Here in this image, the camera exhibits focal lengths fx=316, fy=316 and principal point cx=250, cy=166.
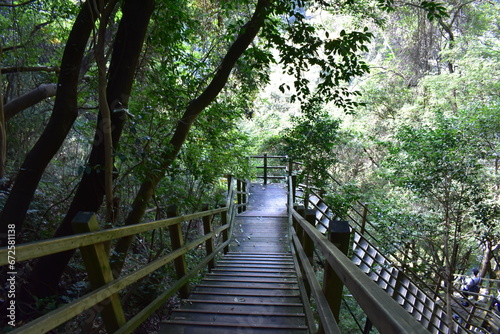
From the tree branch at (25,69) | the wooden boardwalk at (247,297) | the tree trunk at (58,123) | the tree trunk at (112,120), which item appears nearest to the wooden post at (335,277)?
the wooden boardwalk at (247,297)

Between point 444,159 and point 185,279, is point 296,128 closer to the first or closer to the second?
point 444,159

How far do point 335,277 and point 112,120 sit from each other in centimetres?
311

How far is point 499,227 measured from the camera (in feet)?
23.5

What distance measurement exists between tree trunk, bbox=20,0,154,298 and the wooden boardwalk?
1.52m

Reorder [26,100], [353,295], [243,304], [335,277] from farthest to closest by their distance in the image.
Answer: [26,100] < [243,304] < [335,277] < [353,295]

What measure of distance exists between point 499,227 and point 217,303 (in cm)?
715

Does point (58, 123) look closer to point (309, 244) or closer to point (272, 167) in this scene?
point (309, 244)

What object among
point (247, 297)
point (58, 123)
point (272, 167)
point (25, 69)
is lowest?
point (247, 297)

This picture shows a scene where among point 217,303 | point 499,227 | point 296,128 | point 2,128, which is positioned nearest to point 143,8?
point 2,128

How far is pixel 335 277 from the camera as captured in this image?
1614mm

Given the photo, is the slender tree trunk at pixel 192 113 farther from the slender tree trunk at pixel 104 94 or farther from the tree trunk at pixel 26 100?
the tree trunk at pixel 26 100

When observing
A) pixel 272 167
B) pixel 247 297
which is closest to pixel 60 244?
pixel 247 297

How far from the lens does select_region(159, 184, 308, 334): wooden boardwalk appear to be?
263 centimetres

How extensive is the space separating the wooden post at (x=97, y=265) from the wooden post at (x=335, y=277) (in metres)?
1.21
